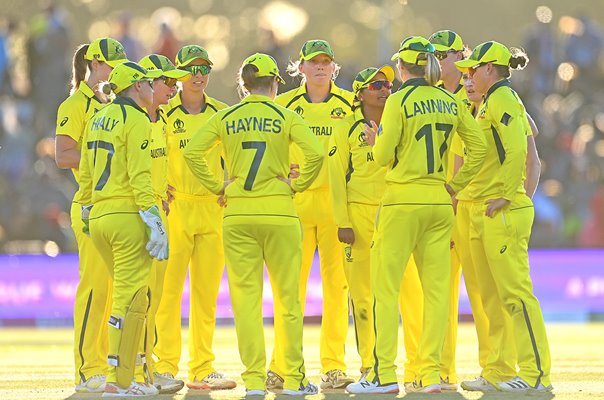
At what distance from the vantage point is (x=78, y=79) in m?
10.6

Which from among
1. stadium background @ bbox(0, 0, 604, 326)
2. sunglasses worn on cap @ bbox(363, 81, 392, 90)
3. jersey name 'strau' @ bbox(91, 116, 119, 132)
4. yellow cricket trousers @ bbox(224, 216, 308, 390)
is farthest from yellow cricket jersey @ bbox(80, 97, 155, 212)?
stadium background @ bbox(0, 0, 604, 326)

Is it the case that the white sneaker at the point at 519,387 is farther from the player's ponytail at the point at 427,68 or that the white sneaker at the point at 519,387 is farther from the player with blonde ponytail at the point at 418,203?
the player's ponytail at the point at 427,68

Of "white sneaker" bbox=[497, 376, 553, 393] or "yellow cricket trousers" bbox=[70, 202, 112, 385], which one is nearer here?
"white sneaker" bbox=[497, 376, 553, 393]

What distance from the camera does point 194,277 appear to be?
10930 millimetres

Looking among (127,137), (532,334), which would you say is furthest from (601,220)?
(127,137)

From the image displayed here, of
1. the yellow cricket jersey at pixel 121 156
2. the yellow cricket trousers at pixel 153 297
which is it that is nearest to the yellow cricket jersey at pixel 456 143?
the yellow cricket trousers at pixel 153 297

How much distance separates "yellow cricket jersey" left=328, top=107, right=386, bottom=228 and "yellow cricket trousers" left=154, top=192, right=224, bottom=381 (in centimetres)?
108

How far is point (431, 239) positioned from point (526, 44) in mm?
13917

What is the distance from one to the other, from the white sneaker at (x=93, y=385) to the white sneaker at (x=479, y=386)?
273cm

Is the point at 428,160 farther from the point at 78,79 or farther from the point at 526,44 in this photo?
the point at 526,44

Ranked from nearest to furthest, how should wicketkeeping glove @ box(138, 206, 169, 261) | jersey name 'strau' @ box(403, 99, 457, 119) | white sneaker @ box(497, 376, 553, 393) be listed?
1. wicketkeeping glove @ box(138, 206, 169, 261)
2. jersey name 'strau' @ box(403, 99, 457, 119)
3. white sneaker @ box(497, 376, 553, 393)

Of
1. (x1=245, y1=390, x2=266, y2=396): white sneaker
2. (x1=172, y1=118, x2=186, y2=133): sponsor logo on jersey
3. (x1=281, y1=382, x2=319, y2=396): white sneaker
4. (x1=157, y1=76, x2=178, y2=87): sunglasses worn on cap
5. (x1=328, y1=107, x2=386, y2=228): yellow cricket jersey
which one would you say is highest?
(x1=157, y1=76, x2=178, y2=87): sunglasses worn on cap

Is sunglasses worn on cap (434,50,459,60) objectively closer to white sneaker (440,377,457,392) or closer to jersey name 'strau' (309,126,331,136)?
jersey name 'strau' (309,126,331,136)

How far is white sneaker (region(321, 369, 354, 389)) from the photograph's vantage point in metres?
10.7
